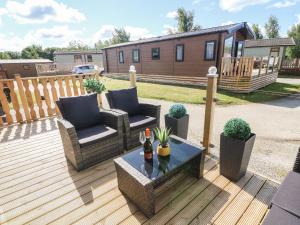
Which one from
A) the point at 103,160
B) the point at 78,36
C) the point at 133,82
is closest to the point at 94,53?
the point at 133,82

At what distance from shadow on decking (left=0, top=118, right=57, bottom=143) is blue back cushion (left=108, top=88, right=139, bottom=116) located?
1.80 metres

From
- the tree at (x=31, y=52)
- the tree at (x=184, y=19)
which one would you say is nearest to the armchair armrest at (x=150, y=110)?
the tree at (x=184, y=19)

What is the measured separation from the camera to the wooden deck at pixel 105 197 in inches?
67.8

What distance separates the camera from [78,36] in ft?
173

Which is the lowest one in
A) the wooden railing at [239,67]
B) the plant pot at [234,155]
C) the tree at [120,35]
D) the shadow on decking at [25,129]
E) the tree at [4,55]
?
the shadow on decking at [25,129]

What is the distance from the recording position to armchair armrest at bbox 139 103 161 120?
324cm

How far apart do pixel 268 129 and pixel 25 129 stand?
5.65 metres

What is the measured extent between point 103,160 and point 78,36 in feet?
196

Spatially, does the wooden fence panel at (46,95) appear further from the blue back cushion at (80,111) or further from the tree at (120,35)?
the tree at (120,35)

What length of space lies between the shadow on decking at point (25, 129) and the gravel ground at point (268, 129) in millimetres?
2482

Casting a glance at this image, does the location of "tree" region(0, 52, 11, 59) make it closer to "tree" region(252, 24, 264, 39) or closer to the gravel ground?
the gravel ground

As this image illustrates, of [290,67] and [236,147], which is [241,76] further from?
[290,67]

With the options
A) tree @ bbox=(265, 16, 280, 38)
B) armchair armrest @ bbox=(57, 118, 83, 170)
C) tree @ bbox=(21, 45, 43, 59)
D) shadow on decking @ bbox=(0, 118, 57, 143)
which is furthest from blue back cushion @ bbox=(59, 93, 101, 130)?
tree @ bbox=(265, 16, 280, 38)

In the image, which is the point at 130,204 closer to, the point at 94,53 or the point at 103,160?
the point at 103,160
